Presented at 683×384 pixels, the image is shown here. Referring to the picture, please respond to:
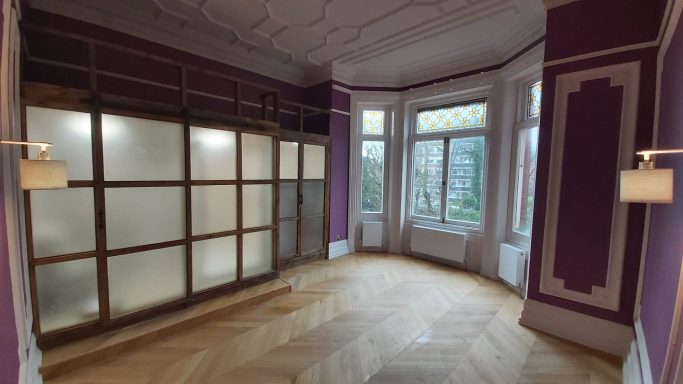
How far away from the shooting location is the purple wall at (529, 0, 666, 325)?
2127 millimetres

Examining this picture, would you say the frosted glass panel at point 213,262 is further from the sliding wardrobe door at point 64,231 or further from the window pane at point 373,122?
the window pane at point 373,122

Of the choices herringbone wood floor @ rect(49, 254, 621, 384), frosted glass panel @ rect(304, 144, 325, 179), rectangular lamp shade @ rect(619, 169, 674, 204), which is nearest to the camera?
rectangular lamp shade @ rect(619, 169, 674, 204)

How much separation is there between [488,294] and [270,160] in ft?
10.0

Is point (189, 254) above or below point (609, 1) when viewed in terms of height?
below

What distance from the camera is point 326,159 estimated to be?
4.56 metres

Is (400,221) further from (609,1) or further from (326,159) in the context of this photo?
(609,1)

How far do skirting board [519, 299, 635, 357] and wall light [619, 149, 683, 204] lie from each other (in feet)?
5.17

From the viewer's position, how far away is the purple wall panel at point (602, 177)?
6.94ft

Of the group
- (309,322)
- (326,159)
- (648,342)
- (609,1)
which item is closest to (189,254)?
(309,322)

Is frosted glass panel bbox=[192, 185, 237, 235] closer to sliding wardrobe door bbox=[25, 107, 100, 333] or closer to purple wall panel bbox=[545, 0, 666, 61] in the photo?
sliding wardrobe door bbox=[25, 107, 100, 333]

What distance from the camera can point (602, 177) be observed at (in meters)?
2.27

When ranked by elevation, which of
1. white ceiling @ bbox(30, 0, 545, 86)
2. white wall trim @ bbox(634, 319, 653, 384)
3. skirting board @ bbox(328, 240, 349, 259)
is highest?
white ceiling @ bbox(30, 0, 545, 86)

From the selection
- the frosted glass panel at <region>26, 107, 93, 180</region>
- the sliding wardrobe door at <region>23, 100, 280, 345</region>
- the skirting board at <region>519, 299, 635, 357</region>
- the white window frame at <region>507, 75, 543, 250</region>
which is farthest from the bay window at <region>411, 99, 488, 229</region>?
the frosted glass panel at <region>26, 107, 93, 180</region>

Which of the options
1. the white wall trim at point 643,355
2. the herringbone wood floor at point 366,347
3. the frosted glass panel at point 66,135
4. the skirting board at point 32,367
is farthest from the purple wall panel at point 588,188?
the frosted glass panel at point 66,135
